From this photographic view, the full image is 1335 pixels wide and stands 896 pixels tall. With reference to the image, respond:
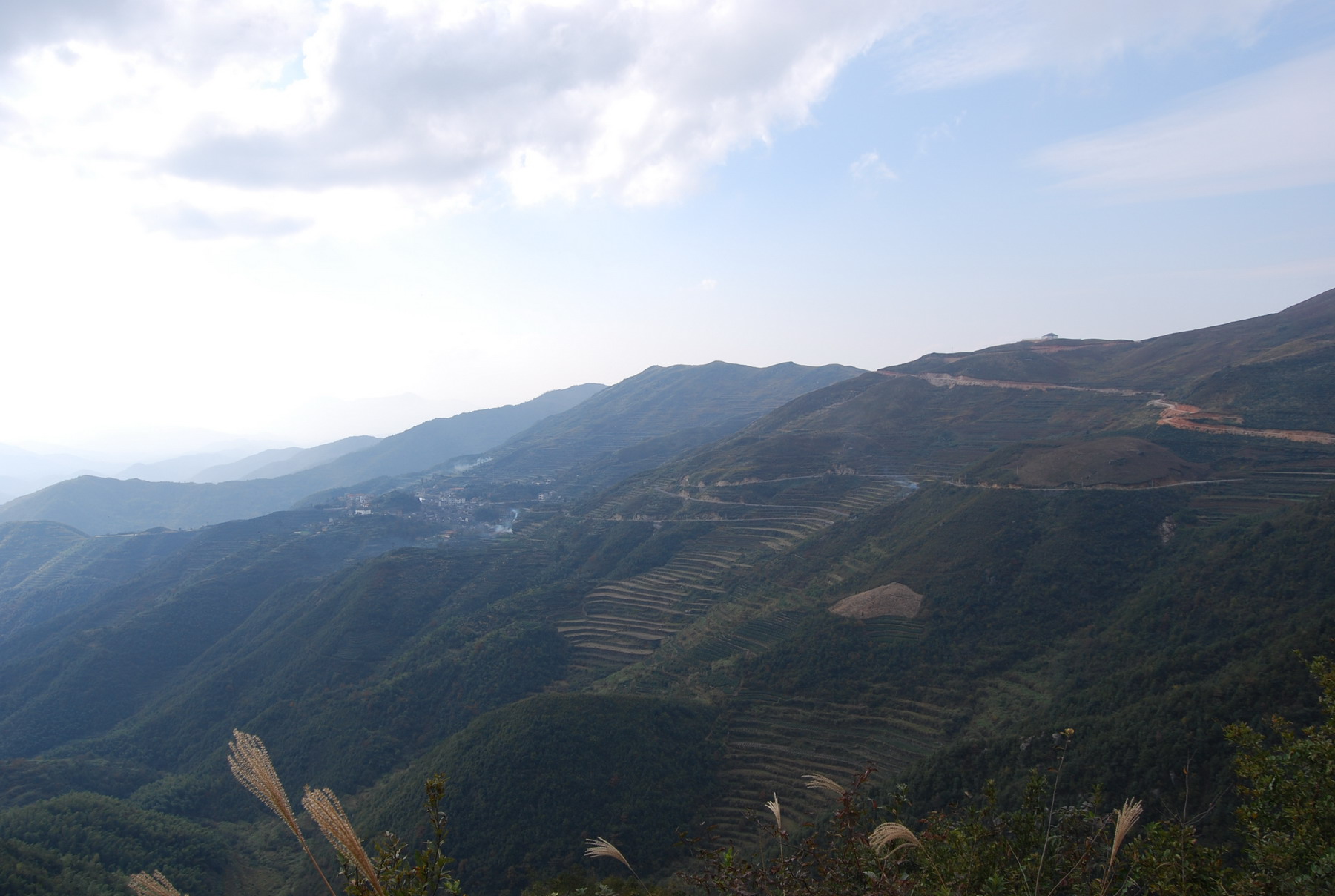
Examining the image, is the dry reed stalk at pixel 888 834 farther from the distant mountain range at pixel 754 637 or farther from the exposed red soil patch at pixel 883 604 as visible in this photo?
the exposed red soil patch at pixel 883 604

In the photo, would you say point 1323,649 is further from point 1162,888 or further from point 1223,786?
point 1162,888

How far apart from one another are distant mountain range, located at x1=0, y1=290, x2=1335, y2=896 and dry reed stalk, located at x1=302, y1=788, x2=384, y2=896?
488 centimetres

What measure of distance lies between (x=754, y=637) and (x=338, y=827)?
37949 millimetres

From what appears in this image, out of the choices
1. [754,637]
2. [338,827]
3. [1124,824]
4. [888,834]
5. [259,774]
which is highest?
[259,774]

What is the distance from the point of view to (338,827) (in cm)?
419

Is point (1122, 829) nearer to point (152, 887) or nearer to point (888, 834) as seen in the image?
point (888, 834)

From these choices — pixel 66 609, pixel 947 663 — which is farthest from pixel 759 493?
pixel 66 609

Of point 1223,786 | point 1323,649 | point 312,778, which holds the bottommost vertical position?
point 312,778

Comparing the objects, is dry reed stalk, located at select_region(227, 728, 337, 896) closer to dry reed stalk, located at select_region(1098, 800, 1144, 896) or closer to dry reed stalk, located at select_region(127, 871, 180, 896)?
dry reed stalk, located at select_region(127, 871, 180, 896)

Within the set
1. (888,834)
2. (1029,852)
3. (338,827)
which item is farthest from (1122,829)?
Answer: (338,827)

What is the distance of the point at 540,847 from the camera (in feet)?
84.6

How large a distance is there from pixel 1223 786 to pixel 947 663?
14.8 metres

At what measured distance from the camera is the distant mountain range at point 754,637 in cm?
2558

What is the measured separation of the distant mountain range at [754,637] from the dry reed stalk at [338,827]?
4.88 m
